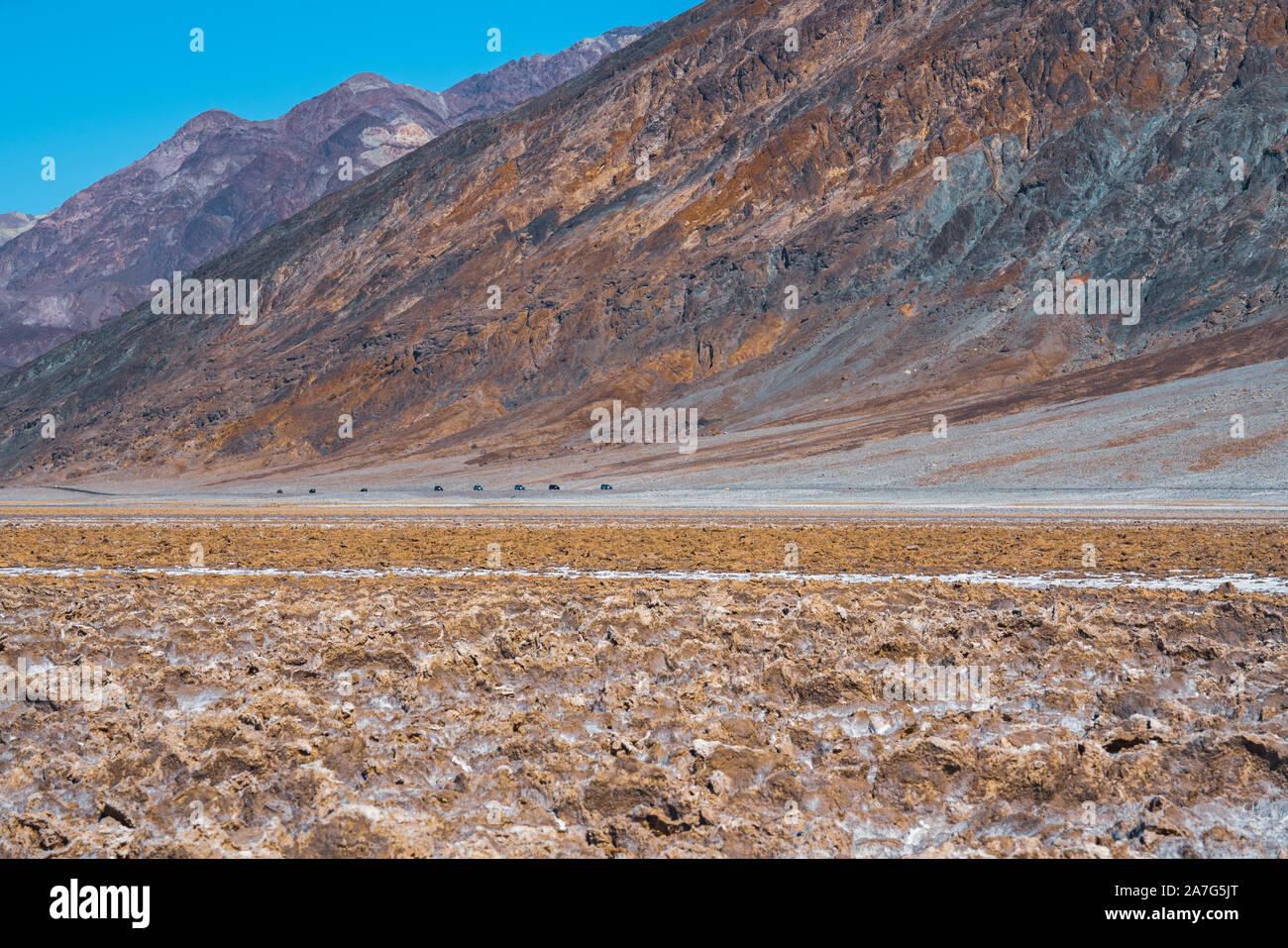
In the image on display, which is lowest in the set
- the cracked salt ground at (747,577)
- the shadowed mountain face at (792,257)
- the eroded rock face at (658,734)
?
the eroded rock face at (658,734)

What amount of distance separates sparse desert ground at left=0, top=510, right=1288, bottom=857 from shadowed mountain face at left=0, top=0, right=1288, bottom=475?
56.3 meters

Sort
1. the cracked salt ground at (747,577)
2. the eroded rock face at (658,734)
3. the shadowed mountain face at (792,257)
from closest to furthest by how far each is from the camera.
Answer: the eroded rock face at (658,734), the cracked salt ground at (747,577), the shadowed mountain face at (792,257)

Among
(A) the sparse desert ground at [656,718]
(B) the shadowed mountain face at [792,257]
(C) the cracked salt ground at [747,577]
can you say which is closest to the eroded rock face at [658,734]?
(A) the sparse desert ground at [656,718]

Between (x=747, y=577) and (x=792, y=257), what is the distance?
90.6 m

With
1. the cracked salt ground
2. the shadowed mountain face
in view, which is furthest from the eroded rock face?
the shadowed mountain face

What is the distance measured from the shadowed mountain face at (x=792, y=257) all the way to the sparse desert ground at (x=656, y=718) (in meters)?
56.3

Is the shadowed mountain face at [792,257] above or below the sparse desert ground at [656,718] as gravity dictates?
above

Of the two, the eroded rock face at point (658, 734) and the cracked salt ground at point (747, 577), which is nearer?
the eroded rock face at point (658, 734)

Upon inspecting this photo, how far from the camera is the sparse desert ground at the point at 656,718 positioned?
577cm

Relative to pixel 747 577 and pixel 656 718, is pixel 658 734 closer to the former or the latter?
pixel 656 718

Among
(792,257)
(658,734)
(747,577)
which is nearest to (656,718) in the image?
(658,734)

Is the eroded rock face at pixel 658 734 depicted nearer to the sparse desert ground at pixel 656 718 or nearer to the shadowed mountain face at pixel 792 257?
the sparse desert ground at pixel 656 718

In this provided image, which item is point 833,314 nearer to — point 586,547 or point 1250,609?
point 586,547

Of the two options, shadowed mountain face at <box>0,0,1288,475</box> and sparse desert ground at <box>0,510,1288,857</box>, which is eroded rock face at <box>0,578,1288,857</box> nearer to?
sparse desert ground at <box>0,510,1288,857</box>
